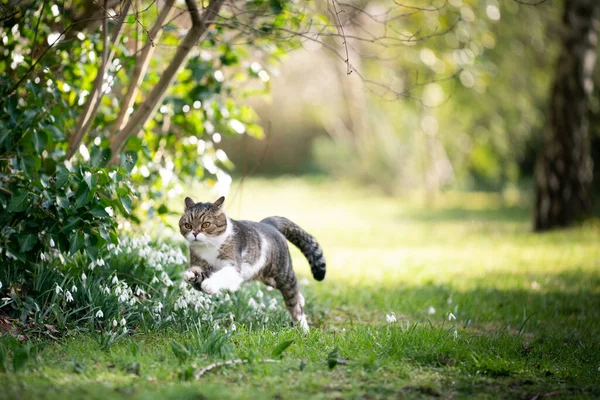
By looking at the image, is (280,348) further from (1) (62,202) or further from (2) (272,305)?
(1) (62,202)

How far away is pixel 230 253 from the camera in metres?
5.23

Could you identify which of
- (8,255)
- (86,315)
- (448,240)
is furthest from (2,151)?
(448,240)

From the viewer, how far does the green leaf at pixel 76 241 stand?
16.7 feet

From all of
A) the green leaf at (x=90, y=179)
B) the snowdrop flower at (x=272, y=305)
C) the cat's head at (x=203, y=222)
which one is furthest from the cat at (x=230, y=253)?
the green leaf at (x=90, y=179)

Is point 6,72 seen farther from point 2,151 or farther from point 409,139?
point 409,139

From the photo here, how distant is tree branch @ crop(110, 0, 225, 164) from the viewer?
19.0ft

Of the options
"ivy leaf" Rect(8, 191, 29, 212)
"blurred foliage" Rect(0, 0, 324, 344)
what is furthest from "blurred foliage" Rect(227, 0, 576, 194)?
"ivy leaf" Rect(8, 191, 29, 212)

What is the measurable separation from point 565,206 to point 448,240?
232 cm

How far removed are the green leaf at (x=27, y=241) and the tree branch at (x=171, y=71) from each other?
1.16 m

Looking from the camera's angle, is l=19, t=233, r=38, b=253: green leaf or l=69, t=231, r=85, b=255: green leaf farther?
l=19, t=233, r=38, b=253: green leaf

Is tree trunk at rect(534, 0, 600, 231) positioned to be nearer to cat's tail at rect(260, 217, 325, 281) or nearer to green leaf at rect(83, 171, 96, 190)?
cat's tail at rect(260, 217, 325, 281)

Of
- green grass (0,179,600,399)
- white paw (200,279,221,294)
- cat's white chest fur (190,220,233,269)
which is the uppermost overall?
cat's white chest fur (190,220,233,269)

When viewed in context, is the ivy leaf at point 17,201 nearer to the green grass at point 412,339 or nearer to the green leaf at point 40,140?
the green leaf at point 40,140

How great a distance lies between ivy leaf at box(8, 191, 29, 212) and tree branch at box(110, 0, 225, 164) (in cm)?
118
